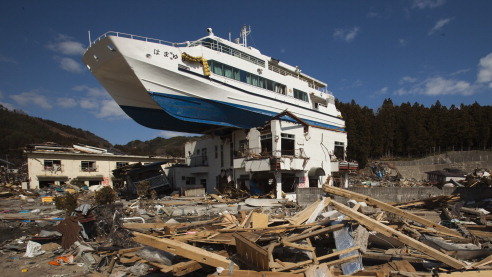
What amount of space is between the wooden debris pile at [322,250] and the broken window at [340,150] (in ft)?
69.0

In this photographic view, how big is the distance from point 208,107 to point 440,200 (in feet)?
53.5

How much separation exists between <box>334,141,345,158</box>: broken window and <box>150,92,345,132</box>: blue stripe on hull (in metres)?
8.70

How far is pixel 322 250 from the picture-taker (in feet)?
22.8

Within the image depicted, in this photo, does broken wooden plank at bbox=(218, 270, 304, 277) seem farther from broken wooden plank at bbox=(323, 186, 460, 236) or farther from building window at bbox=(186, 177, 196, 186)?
building window at bbox=(186, 177, 196, 186)

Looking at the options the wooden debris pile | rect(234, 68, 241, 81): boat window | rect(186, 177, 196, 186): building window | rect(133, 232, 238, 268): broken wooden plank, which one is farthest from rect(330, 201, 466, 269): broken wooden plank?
rect(186, 177, 196, 186): building window

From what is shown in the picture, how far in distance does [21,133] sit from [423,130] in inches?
3481

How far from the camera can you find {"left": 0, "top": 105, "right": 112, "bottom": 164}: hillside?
5803cm

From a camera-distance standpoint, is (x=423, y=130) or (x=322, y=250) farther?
(x=423, y=130)

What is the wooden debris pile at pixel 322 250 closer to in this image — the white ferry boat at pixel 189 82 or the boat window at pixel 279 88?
the white ferry boat at pixel 189 82

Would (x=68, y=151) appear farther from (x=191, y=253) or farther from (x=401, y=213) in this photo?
(x=401, y=213)

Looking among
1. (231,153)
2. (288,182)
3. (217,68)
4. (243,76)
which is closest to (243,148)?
(231,153)

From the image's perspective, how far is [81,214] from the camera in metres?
9.46

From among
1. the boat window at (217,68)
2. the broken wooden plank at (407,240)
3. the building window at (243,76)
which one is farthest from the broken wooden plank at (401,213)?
the building window at (243,76)

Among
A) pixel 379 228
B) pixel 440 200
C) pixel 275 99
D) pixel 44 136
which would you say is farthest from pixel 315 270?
pixel 44 136
